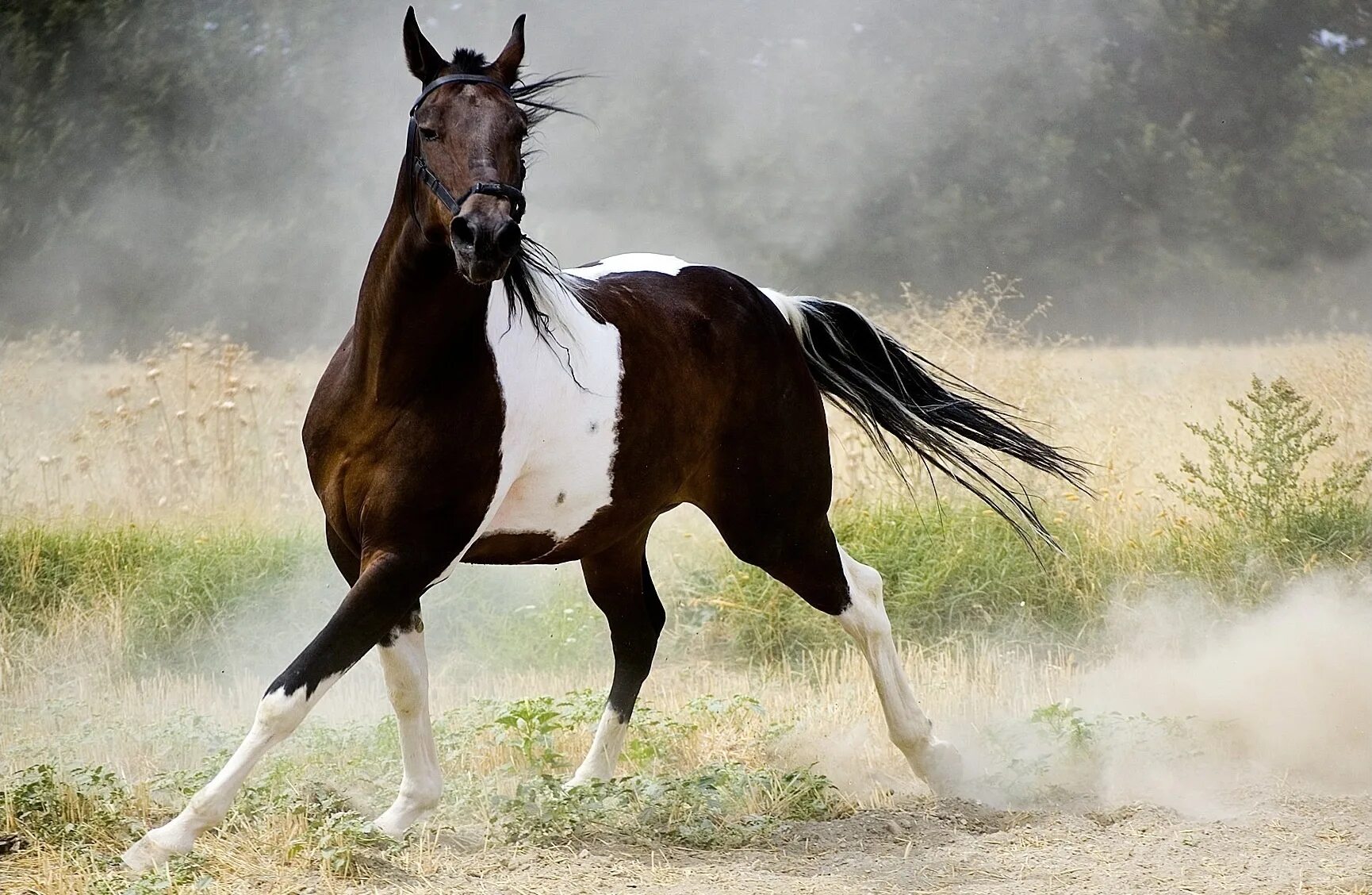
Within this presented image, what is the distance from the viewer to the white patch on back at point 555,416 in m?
3.60

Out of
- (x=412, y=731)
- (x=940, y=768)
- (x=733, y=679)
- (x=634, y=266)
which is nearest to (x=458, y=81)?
(x=634, y=266)

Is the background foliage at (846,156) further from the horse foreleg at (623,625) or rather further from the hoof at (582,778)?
the hoof at (582,778)

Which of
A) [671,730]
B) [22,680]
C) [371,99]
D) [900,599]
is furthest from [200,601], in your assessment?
[371,99]

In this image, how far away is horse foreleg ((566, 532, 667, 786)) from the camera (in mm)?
4492

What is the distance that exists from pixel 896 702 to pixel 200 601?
3538 millimetres

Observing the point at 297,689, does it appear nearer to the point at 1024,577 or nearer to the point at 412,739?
the point at 412,739

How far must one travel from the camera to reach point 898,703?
4.52 meters

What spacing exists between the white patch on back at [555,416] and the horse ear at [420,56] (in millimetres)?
577

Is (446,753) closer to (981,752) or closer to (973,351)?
(981,752)

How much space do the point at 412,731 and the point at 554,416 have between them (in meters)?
0.98

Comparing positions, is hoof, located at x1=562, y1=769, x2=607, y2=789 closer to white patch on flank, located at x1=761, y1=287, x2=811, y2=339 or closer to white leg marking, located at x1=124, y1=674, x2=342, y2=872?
white leg marking, located at x1=124, y1=674, x2=342, y2=872

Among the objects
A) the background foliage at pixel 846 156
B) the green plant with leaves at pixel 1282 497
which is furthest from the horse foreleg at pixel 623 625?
the background foliage at pixel 846 156

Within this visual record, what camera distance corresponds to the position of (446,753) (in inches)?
186

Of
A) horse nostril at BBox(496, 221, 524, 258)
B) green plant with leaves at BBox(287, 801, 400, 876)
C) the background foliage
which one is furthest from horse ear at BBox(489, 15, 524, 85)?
the background foliage
